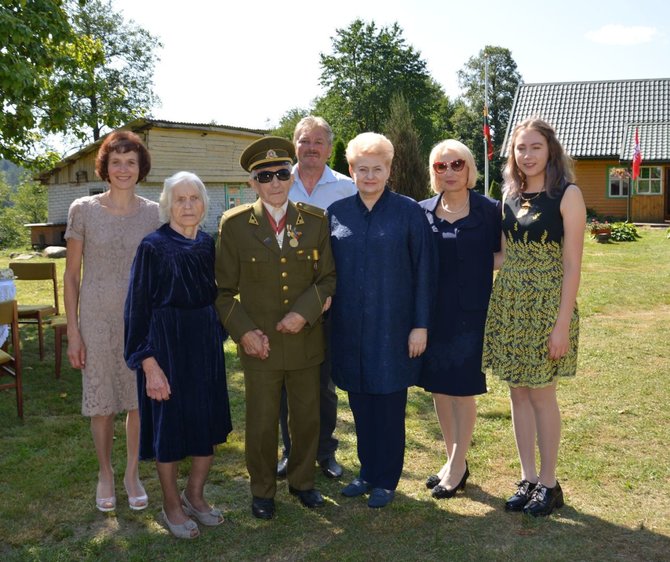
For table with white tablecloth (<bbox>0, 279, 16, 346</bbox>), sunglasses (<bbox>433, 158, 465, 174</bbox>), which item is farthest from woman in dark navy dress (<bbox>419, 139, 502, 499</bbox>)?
table with white tablecloth (<bbox>0, 279, 16, 346</bbox>)

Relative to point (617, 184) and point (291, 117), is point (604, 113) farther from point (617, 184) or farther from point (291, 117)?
point (291, 117)

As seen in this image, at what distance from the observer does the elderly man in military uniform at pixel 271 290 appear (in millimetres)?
3578

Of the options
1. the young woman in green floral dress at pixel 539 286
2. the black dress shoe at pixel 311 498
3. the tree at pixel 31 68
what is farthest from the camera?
the tree at pixel 31 68

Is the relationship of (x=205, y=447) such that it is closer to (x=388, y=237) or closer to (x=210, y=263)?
(x=210, y=263)

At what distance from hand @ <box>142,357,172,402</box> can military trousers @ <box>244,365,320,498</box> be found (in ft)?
1.72

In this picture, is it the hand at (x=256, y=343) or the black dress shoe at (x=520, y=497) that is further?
the black dress shoe at (x=520, y=497)

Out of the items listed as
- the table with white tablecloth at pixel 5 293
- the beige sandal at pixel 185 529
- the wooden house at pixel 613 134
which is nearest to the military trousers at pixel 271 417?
the beige sandal at pixel 185 529

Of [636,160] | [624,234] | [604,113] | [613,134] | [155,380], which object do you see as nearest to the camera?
[155,380]

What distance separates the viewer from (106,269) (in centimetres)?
375

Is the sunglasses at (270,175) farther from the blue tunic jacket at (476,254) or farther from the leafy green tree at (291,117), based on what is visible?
the leafy green tree at (291,117)

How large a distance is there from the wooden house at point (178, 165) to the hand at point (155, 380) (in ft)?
66.7

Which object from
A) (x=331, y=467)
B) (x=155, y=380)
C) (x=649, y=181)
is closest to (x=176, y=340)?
(x=155, y=380)

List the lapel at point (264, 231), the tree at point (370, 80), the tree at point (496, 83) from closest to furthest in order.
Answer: the lapel at point (264, 231)
the tree at point (370, 80)
the tree at point (496, 83)

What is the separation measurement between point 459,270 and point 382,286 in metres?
0.45
